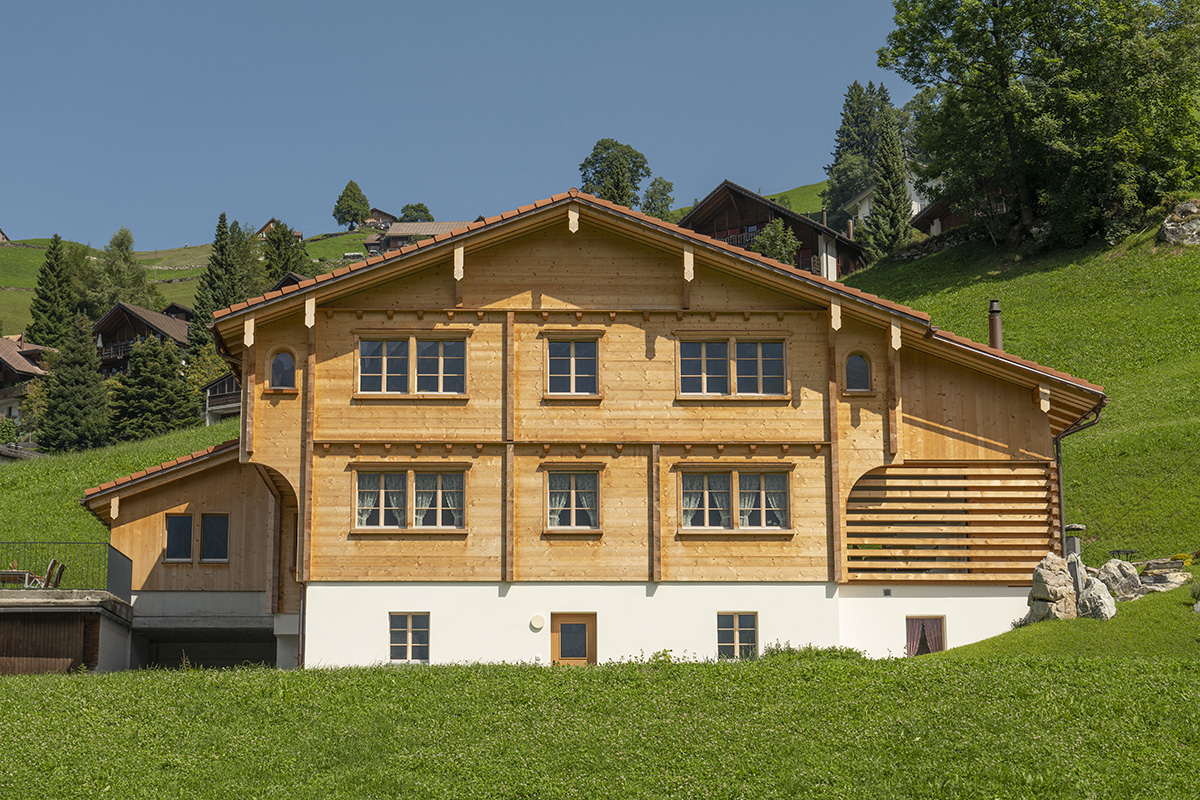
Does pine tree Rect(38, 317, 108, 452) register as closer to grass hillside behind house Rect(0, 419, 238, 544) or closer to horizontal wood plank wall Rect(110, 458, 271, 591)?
grass hillside behind house Rect(0, 419, 238, 544)

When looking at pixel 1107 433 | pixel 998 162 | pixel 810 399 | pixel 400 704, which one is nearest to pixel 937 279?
pixel 998 162

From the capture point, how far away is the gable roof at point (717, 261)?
24969 millimetres

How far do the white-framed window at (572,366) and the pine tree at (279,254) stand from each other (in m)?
79.3

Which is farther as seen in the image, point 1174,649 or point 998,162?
point 998,162

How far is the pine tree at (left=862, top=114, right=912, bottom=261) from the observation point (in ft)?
271

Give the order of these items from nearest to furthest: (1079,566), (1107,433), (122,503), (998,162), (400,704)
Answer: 1. (400,704)
2. (1079,566)
3. (122,503)
4. (1107,433)
5. (998,162)

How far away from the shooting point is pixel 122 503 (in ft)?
92.0

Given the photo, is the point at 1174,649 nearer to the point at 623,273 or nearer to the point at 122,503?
the point at 623,273

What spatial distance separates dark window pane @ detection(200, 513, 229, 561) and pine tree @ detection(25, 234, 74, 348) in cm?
8278

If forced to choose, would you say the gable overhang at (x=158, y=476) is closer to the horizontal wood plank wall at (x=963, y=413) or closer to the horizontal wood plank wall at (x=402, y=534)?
the horizontal wood plank wall at (x=402, y=534)

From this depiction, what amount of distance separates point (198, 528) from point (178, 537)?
0.57 meters

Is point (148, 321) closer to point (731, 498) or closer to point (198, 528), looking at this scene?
point (198, 528)

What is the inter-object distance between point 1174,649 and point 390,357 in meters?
17.0

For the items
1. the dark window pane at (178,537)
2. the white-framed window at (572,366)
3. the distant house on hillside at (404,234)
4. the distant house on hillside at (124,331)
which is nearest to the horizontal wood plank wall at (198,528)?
the dark window pane at (178,537)
